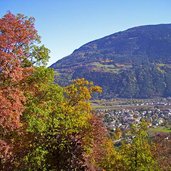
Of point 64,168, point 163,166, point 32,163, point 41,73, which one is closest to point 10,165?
point 32,163

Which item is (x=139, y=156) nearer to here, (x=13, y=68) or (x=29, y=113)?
(x=29, y=113)

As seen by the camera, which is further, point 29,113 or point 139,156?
point 139,156

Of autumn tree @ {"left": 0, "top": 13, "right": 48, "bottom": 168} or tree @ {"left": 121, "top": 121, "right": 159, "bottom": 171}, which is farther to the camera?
tree @ {"left": 121, "top": 121, "right": 159, "bottom": 171}

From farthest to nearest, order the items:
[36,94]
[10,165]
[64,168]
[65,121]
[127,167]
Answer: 1. [127,167]
2. [65,121]
3. [36,94]
4. [10,165]
5. [64,168]

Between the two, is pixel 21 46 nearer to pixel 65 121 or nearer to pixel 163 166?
pixel 65 121

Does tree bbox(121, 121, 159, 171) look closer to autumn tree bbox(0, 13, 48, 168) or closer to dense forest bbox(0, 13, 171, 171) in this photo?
dense forest bbox(0, 13, 171, 171)

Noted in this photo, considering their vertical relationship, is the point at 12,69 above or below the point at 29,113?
above

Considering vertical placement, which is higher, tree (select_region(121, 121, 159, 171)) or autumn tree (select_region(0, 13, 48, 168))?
autumn tree (select_region(0, 13, 48, 168))

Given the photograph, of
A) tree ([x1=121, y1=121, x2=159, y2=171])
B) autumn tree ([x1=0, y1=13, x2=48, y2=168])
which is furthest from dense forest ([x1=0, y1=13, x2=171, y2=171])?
tree ([x1=121, y1=121, x2=159, y2=171])

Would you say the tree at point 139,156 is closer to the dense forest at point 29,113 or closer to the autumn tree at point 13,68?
the dense forest at point 29,113

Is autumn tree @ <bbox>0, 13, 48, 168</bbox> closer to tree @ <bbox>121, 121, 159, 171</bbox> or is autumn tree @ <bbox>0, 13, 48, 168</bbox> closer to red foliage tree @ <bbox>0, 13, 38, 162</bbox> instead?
red foliage tree @ <bbox>0, 13, 38, 162</bbox>

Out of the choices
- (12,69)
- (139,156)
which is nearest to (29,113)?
(12,69)
